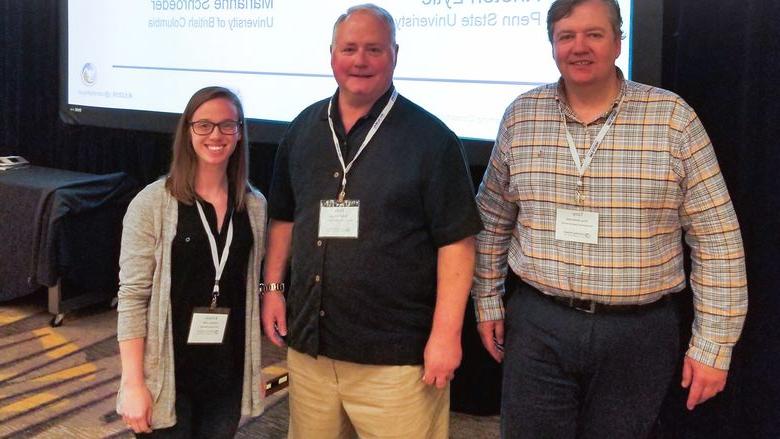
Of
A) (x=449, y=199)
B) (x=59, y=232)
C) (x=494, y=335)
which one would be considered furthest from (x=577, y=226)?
(x=59, y=232)

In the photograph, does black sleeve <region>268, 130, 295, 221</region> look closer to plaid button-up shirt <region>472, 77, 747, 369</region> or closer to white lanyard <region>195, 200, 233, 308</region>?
white lanyard <region>195, 200, 233, 308</region>

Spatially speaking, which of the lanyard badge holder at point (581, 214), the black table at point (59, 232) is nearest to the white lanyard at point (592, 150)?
the lanyard badge holder at point (581, 214)

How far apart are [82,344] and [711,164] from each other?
2849 mm

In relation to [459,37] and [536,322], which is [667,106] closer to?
[536,322]

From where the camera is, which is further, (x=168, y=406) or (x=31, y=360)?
(x=31, y=360)

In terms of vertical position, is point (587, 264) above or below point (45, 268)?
above

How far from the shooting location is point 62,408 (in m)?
2.51

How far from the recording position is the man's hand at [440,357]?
4.72 feet

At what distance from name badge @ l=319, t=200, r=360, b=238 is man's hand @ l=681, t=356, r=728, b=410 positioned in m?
0.76

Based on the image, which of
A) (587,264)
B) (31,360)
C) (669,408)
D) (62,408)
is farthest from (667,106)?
(31,360)

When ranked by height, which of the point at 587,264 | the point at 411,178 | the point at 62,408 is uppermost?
the point at 411,178

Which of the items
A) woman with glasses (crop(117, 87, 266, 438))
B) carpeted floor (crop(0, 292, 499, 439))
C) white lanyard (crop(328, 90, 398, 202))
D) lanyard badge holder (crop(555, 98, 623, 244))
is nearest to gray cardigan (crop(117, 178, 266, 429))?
woman with glasses (crop(117, 87, 266, 438))

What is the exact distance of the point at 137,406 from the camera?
1427mm

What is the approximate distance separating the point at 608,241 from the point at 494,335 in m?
0.40
